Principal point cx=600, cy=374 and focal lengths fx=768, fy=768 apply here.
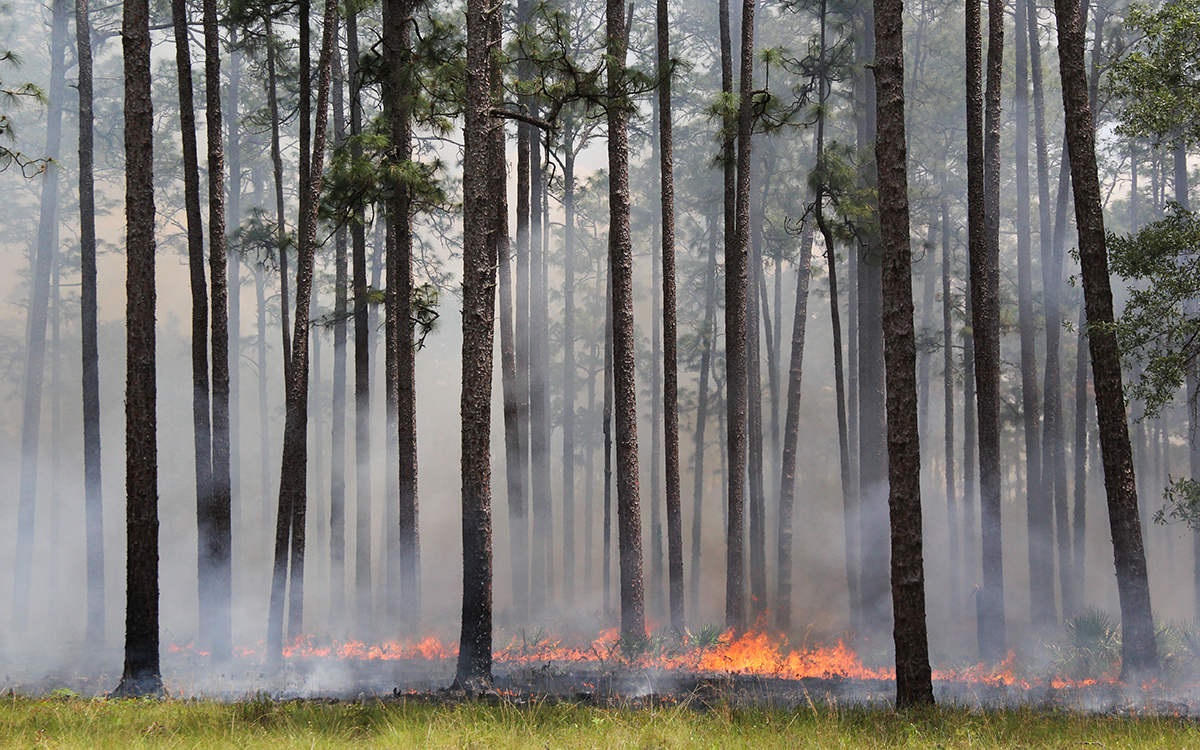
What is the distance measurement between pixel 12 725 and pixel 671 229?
11.3m

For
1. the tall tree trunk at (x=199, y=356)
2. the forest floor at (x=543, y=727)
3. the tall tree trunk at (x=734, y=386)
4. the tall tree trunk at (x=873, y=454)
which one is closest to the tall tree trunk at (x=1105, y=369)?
the forest floor at (x=543, y=727)

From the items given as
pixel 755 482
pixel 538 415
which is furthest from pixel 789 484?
pixel 538 415

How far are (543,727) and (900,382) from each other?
4.92 meters

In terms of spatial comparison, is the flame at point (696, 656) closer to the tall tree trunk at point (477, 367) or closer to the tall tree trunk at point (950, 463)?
the tall tree trunk at point (477, 367)

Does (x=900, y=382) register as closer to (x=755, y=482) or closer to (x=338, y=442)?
(x=755, y=482)

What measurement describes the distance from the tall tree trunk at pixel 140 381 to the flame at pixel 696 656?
18.1ft

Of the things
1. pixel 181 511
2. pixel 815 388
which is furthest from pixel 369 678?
pixel 815 388

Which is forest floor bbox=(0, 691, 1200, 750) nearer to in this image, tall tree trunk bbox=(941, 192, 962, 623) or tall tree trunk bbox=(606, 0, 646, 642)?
tall tree trunk bbox=(606, 0, 646, 642)

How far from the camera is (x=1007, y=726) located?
6.98m

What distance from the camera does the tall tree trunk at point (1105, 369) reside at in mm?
10562

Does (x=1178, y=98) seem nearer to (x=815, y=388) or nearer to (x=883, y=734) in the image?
(x=883, y=734)

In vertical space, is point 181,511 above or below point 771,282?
below

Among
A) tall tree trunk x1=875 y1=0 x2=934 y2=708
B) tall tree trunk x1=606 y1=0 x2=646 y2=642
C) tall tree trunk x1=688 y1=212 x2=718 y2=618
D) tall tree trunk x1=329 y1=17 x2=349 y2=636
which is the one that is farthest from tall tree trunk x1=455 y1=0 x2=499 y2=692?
tall tree trunk x1=688 y1=212 x2=718 y2=618

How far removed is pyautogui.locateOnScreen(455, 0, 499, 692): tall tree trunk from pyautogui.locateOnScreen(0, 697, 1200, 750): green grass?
1.54 m
